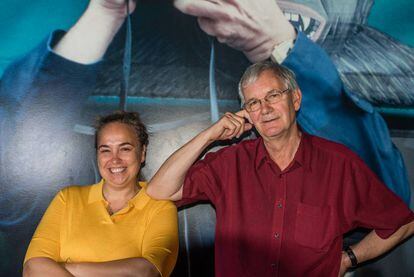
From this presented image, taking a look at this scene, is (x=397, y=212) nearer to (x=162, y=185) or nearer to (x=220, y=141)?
(x=220, y=141)

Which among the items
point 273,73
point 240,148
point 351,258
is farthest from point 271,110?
point 351,258

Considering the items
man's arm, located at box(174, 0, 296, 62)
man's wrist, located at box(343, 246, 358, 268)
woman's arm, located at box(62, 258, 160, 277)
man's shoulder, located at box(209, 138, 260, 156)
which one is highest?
man's arm, located at box(174, 0, 296, 62)

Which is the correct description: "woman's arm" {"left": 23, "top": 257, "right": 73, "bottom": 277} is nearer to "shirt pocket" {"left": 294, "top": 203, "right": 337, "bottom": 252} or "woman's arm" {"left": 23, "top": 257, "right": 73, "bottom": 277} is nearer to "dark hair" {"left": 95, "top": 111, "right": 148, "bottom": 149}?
"dark hair" {"left": 95, "top": 111, "right": 148, "bottom": 149}

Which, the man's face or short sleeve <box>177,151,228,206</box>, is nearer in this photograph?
the man's face

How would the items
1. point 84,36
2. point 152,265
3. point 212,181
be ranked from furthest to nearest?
point 84,36
point 212,181
point 152,265

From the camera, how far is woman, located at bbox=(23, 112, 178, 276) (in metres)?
1.81

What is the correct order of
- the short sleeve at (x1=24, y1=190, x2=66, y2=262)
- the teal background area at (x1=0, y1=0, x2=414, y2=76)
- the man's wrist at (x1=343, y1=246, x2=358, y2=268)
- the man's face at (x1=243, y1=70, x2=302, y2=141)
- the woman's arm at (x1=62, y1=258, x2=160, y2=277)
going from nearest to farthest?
the woman's arm at (x1=62, y1=258, x2=160, y2=277) → the short sleeve at (x1=24, y1=190, x2=66, y2=262) → the man's face at (x1=243, y1=70, x2=302, y2=141) → the man's wrist at (x1=343, y1=246, x2=358, y2=268) → the teal background area at (x1=0, y1=0, x2=414, y2=76)

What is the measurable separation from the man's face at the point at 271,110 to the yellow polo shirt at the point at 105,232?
0.61 metres

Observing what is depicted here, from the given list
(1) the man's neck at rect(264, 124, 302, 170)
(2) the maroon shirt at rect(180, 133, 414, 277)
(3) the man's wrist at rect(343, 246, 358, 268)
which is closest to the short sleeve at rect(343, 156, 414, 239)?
→ (2) the maroon shirt at rect(180, 133, 414, 277)

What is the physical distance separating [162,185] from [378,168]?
1.25 metres

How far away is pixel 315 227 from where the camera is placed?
2.04 m

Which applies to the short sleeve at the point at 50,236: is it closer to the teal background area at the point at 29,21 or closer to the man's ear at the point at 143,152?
the man's ear at the point at 143,152

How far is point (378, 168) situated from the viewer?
238cm

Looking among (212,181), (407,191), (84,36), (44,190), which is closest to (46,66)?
(84,36)
